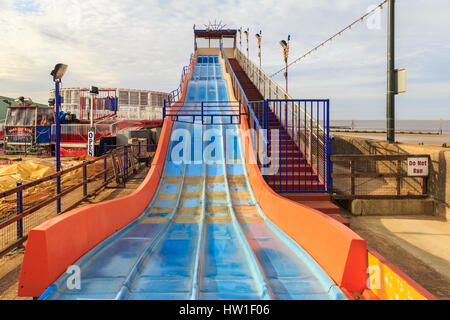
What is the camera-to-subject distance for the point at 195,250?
4945mm

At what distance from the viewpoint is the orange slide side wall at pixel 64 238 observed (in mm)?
3648

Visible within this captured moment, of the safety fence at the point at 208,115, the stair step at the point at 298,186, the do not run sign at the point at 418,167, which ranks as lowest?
the stair step at the point at 298,186

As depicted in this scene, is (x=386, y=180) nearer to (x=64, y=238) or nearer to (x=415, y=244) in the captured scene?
(x=415, y=244)

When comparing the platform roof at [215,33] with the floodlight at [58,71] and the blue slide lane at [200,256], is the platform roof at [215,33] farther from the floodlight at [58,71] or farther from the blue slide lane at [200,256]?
the blue slide lane at [200,256]

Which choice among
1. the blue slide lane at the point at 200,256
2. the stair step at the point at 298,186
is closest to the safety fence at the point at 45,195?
the blue slide lane at the point at 200,256

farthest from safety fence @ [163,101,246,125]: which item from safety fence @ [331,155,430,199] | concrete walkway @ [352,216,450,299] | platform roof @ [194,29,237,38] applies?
platform roof @ [194,29,237,38]

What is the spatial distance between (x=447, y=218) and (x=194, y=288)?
785 cm

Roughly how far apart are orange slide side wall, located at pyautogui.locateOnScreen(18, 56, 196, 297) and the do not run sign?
7.93m

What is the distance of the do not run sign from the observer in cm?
856

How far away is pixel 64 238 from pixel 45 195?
23.7ft

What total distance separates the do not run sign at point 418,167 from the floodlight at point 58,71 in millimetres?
10483

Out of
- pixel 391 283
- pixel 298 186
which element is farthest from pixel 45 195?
pixel 391 283

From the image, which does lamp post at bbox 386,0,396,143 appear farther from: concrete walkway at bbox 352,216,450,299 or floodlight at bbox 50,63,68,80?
floodlight at bbox 50,63,68,80
